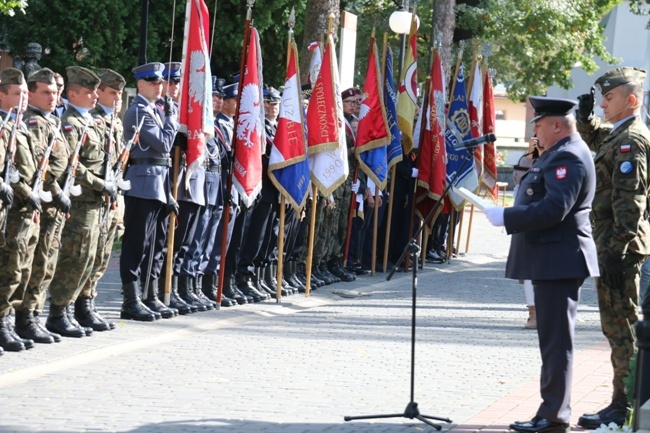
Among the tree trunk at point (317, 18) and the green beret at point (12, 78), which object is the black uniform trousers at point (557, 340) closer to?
the green beret at point (12, 78)

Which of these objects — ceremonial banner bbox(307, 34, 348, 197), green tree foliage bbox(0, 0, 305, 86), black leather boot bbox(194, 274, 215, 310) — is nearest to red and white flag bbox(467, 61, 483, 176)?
ceremonial banner bbox(307, 34, 348, 197)

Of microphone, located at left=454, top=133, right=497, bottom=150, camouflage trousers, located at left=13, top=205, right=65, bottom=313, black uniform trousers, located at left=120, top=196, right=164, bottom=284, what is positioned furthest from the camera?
black uniform trousers, located at left=120, top=196, right=164, bottom=284

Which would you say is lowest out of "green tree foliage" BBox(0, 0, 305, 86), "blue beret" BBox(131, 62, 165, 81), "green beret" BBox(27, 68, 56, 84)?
"green beret" BBox(27, 68, 56, 84)

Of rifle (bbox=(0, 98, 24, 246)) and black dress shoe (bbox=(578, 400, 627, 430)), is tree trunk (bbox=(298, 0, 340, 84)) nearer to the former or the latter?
rifle (bbox=(0, 98, 24, 246))

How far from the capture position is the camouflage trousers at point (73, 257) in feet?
34.8

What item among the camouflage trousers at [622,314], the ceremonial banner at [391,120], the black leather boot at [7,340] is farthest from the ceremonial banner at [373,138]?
the camouflage trousers at [622,314]

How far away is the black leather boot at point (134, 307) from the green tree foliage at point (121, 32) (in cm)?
1796

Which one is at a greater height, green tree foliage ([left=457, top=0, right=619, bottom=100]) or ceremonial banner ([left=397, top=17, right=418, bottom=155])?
green tree foliage ([left=457, top=0, right=619, bottom=100])

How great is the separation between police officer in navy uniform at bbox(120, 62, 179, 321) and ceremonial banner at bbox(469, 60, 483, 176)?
881 centimetres

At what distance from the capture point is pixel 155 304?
1216 centimetres

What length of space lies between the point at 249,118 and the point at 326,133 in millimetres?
1868

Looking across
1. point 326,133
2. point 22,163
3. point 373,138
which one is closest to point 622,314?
point 22,163

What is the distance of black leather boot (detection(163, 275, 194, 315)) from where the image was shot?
1249 cm

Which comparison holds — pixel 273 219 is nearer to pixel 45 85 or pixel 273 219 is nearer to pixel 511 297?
pixel 511 297
